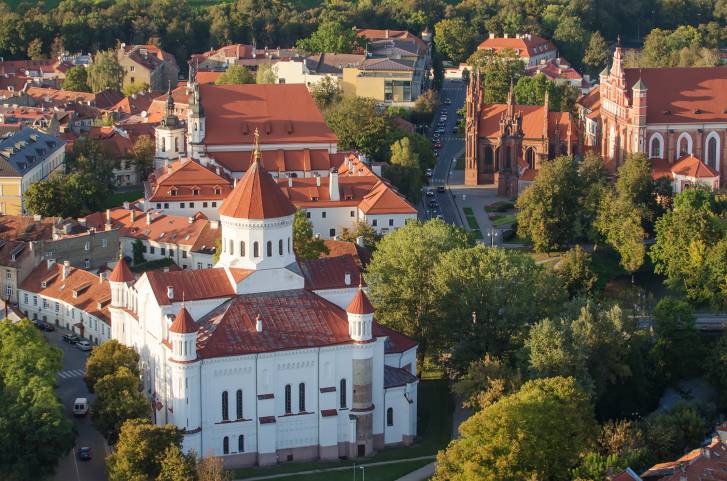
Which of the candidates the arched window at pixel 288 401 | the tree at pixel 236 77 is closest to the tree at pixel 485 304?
the arched window at pixel 288 401

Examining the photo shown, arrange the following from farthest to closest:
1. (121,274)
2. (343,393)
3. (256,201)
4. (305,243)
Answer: (305,243)
(121,274)
(256,201)
(343,393)

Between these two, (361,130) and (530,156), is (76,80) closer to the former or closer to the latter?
(361,130)

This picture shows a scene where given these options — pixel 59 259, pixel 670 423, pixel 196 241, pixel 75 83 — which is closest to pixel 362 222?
pixel 196 241

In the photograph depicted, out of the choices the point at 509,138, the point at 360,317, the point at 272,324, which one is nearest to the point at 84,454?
the point at 272,324

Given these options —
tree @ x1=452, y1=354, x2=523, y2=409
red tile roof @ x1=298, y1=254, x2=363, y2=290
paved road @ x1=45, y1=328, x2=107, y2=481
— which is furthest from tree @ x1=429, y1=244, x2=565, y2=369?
paved road @ x1=45, y1=328, x2=107, y2=481

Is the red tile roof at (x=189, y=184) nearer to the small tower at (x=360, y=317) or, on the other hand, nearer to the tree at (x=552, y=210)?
the tree at (x=552, y=210)

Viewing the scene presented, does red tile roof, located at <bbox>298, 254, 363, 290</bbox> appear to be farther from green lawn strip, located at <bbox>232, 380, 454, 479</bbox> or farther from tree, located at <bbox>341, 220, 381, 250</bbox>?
tree, located at <bbox>341, 220, 381, 250</bbox>

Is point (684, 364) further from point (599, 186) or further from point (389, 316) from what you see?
point (599, 186)
